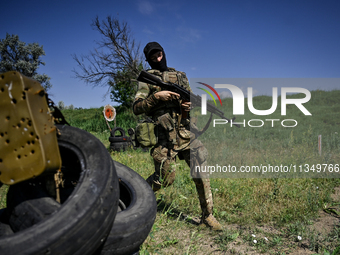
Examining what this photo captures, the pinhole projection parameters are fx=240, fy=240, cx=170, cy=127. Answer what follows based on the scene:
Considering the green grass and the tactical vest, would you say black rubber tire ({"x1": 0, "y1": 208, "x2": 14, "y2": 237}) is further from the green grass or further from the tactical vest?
the tactical vest

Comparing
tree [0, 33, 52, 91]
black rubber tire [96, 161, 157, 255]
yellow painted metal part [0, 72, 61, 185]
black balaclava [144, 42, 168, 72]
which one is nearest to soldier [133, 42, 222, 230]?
black balaclava [144, 42, 168, 72]

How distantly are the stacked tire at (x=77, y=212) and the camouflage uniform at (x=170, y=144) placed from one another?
1.20m

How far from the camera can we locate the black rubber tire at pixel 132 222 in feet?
6.36

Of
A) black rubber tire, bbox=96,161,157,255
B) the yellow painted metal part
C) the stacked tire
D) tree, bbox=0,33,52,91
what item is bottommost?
black rubber tire, bbox=96,161,157,255

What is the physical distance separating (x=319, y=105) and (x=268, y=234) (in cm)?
1489

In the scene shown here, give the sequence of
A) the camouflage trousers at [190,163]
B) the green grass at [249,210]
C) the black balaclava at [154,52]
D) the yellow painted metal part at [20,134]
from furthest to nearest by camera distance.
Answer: the black balaclava at [154,52]
the camouflage trousers at [190,163]
the green grass at [249,210]
the yellow painted metal part at [20,134]

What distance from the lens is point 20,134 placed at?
160cm

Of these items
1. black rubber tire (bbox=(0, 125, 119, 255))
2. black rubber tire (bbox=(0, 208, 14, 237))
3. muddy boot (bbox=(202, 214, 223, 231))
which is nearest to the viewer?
black rubber tire (bbox=(0, 125, 119, 255))

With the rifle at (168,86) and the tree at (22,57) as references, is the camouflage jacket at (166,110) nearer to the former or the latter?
the rifle at (168,86)

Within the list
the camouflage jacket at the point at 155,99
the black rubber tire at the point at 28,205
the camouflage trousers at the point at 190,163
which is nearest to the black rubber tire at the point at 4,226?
the black rubber tire at the point at 28,205

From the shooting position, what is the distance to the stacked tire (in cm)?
137

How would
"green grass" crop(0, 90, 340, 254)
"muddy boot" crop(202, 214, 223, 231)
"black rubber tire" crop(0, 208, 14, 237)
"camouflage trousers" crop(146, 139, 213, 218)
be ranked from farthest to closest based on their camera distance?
1. "camouflage trousers" crop(146, 139, 213, 218)
2. "muddy boot" crop(202, 214, 223, 231)
3. "green grass" crop(0, 90, 340, 254)
4. "black rubber tire" crop(0, 208, 14, 237)

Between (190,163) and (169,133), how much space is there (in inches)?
22.3

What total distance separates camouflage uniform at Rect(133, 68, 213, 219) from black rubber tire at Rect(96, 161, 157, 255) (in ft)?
3.09
